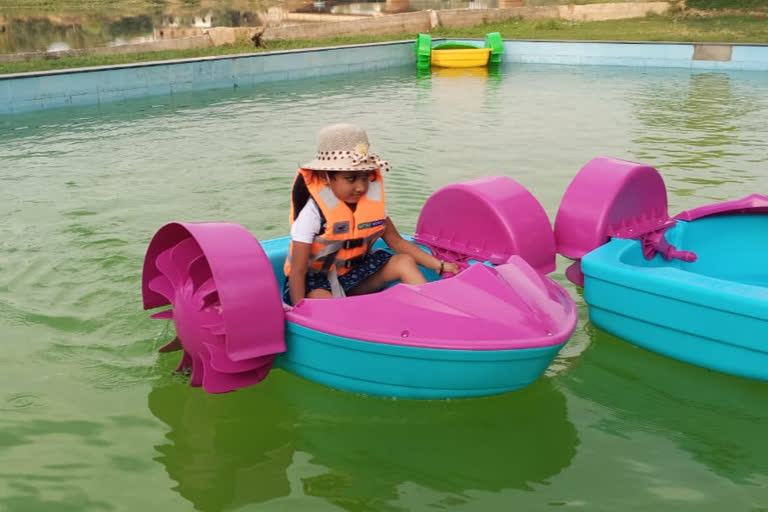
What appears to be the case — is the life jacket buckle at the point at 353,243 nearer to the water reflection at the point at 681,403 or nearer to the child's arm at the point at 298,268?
the child's arm at the point at 298,268

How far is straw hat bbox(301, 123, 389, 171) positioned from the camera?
9.47 ft

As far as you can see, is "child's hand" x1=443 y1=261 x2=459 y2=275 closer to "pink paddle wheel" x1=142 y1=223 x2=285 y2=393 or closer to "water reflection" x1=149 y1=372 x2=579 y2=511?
"water reflection" x1=149 y1=372 x2=579 y2=511

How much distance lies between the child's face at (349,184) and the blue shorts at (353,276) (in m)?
0.33

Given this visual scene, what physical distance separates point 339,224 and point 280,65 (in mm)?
10028

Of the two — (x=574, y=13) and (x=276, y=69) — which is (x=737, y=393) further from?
(x=574, y=13)

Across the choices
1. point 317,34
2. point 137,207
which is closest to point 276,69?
point 317,34

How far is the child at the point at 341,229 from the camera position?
2920 mm

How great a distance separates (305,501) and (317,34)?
49.6ft

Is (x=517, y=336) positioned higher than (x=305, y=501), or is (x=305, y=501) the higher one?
(x=517, y=336)

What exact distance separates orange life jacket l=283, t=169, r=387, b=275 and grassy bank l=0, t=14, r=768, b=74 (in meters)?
9.66

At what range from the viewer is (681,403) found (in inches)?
116

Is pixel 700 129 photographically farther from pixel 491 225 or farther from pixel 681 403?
pixel 681 403

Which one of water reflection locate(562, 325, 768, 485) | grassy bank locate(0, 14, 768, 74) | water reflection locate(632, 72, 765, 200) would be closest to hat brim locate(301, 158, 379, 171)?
water reflection locate(562, 325, 768, 485)

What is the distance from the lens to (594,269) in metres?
3.19
